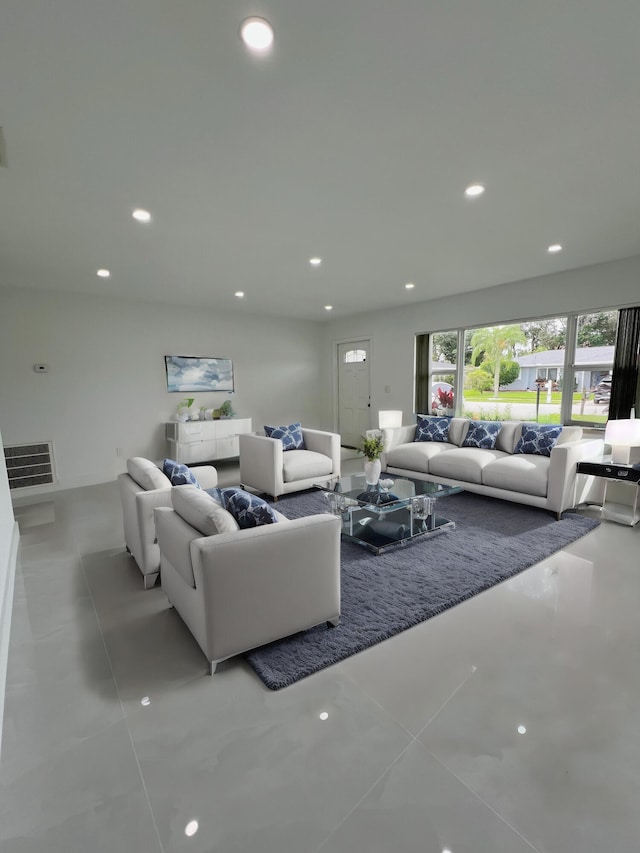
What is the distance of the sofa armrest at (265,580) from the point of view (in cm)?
175

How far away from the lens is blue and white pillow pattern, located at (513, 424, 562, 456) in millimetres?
4238

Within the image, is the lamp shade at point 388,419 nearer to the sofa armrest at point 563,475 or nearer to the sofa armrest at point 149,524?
the sofa armrest at point 563,475

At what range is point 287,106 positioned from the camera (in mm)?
1774

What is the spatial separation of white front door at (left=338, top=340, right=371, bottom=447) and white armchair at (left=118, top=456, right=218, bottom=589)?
16.1 ft

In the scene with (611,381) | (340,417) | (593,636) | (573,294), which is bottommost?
(593,636)

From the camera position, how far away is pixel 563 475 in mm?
3633

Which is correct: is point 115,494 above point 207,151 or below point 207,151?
below

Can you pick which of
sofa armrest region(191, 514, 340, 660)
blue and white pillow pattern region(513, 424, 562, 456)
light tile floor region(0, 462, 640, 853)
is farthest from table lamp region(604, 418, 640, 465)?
sofa armrest region(191, 514, 340, 660)

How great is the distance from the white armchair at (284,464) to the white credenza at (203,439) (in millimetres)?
1164

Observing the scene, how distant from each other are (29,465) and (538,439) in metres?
6.15

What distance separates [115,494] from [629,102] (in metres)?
5.49

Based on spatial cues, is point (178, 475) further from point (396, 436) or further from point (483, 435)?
point (483, 435)

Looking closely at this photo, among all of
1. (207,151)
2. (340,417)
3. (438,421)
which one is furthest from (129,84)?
(340,417)

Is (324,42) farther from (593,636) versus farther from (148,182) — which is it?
(593,636)
